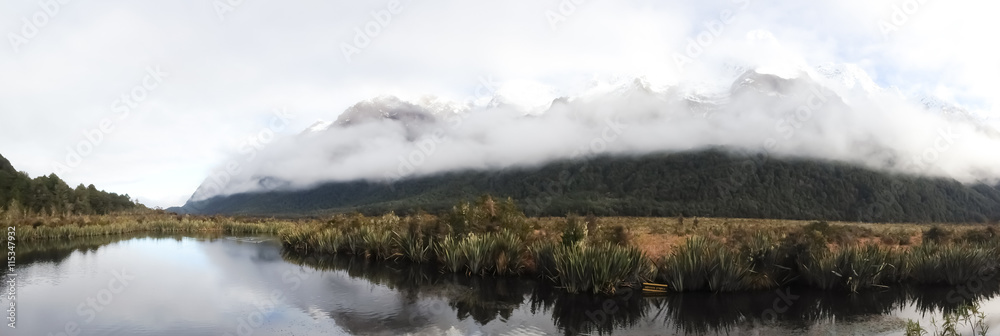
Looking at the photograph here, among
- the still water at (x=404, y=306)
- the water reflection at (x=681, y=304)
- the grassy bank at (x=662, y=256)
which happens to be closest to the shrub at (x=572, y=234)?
the grassy bank at (x=662, y=256)

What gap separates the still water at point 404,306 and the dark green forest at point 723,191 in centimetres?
7840

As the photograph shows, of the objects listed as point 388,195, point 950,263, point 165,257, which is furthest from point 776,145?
point 165,257

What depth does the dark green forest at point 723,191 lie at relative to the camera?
109250mm

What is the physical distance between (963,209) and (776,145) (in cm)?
4302

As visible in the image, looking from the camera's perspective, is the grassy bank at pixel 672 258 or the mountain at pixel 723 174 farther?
Result: the mountain at pixel 723 174

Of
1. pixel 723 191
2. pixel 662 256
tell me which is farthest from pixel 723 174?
pixel 662 256

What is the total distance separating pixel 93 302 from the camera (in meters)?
15.0

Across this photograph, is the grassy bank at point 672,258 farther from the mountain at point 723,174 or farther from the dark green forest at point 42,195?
the mountain at point 723,174

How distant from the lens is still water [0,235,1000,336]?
490 inches

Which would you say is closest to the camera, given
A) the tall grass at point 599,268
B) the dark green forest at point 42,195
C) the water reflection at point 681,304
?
the water reflection at point 681,304

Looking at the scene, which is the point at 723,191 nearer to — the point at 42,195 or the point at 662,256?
the point at 662,256

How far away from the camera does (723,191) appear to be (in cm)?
11481

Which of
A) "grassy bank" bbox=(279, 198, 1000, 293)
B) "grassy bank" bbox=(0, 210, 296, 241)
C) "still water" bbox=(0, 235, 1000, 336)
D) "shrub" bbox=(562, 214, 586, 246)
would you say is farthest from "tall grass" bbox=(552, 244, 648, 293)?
"grassy bank" bbox=(0, 210, 296, 241)

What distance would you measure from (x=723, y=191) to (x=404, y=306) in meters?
112
